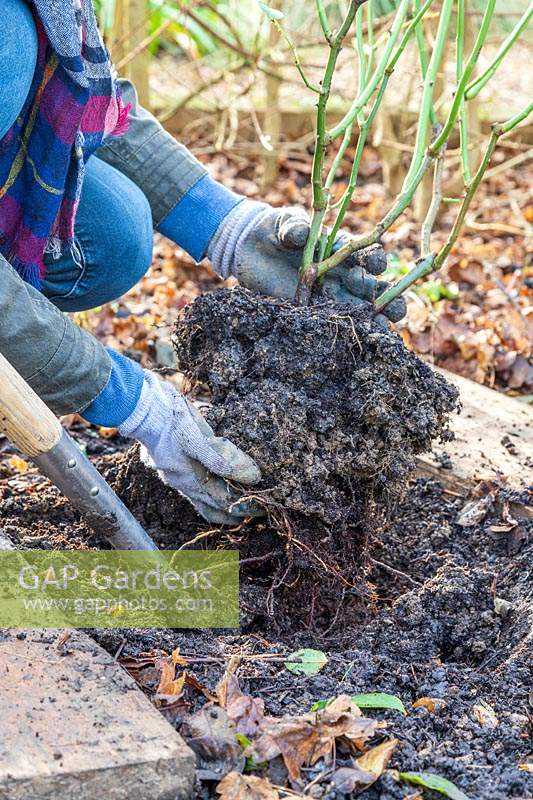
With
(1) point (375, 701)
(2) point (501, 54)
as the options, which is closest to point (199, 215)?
(2) point (501, 54)

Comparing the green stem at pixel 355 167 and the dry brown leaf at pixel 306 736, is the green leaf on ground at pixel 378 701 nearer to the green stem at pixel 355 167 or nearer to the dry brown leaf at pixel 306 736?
the dry brown leaf at pixel 306 736

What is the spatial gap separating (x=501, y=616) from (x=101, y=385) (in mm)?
892

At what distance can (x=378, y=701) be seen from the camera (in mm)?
1600

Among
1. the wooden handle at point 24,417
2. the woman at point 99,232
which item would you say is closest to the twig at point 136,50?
the woman at point 99,232

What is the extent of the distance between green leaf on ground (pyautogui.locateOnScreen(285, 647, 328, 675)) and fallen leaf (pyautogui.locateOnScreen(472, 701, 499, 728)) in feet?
0.88

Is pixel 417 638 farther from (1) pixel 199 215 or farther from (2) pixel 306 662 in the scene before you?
(1) pixel 199 215

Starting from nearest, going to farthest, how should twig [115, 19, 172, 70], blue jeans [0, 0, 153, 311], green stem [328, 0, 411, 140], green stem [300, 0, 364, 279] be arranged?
green stem [300, 0, 364, 279]
green stem [328, 0, 411, 140]
blue jeans [0, 0, 153, 311]
twig [115, 19, 172, 70]

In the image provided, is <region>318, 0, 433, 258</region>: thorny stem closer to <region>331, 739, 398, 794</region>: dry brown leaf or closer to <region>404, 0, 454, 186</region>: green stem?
<region>404, 0, 454, 186</region>: green stem

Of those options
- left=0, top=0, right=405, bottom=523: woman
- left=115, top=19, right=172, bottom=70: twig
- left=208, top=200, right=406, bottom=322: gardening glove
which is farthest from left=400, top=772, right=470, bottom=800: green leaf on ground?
left=115, top=19, right=172, bottom=70: twig

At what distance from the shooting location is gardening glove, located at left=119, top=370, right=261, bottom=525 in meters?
1.91

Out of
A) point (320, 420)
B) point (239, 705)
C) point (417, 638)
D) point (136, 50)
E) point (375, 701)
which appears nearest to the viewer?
point (239, 705)

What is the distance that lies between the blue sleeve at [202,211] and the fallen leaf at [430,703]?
1181mm

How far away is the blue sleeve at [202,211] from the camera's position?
2311 millimetres

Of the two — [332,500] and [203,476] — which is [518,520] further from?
[203,476]
